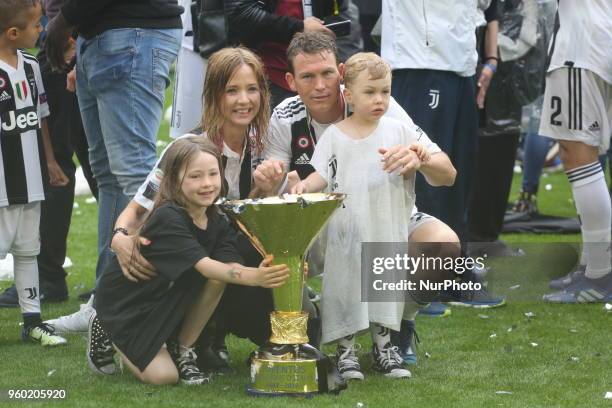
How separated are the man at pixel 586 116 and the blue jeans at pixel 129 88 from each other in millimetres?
2015

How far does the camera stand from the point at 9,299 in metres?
6.18

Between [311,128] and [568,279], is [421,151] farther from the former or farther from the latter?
[568,279]

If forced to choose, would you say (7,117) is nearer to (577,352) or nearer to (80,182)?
(577,352)

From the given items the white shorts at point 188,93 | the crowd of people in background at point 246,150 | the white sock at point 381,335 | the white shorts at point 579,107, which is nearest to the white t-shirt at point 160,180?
the crowd of people in background at point 246,150

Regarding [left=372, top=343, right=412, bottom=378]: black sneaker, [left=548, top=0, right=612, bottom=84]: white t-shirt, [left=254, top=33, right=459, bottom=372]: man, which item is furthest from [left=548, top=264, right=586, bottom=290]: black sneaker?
[left=372, top=343, right=412, bottom=378]: black sneaker

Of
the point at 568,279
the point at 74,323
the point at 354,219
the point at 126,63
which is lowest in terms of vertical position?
the point at 568,279

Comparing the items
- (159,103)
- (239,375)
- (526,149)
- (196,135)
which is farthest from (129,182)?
(526,149)

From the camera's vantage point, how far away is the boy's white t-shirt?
178 inches

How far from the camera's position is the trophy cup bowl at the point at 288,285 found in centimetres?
420

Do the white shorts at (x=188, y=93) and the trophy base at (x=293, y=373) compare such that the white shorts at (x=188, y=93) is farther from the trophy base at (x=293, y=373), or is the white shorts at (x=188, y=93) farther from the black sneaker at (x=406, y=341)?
the trophy base at (x=293, y=373)

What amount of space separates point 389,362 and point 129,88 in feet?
5.23

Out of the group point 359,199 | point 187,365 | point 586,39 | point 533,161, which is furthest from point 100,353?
point 533,161

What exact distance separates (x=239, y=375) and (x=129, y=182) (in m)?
1.04

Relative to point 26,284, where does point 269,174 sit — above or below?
above
